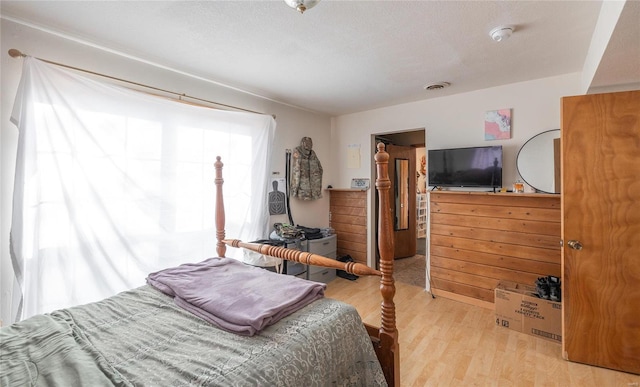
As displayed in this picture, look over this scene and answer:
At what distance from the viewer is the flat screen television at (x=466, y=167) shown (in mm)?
2840

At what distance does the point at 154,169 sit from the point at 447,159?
292cm

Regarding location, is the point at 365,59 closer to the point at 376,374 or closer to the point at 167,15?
the point at 167,15

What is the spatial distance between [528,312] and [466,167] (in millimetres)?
1453

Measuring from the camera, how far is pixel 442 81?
280 cm

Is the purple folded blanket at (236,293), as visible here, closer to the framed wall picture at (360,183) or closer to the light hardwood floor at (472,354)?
the light hardwood floor at (472,354)

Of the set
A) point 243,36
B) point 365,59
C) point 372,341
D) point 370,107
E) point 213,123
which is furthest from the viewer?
point 370,107

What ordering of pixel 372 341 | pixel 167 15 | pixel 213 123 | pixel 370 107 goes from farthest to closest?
pixel 370 107 → pixel 213 123 → pixel 167 15 → pixel 372 341

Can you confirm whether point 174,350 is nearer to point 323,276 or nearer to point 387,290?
point 387,290

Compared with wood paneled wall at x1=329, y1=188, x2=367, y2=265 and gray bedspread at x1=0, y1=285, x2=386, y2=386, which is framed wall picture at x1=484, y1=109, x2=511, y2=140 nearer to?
wood paneled wall at x1=329, y1=188, x2=367, y2=265

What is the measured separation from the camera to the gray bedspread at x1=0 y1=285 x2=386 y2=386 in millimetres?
904

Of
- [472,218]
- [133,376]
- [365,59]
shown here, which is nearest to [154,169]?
[133,376]

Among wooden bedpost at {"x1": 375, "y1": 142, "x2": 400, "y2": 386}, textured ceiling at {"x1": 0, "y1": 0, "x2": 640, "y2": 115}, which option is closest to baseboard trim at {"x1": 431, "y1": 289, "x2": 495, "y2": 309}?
wooden bedpost at {"x1": 375, "y1": 142, "x2": 400, "y2": 386}

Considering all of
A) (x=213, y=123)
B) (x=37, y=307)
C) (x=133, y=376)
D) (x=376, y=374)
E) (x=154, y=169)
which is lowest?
(x=376, y=374)

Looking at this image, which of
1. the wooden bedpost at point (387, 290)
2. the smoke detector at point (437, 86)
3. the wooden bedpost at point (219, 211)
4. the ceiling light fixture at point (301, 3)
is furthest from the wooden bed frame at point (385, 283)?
the smoke detector at point (437, 86)
